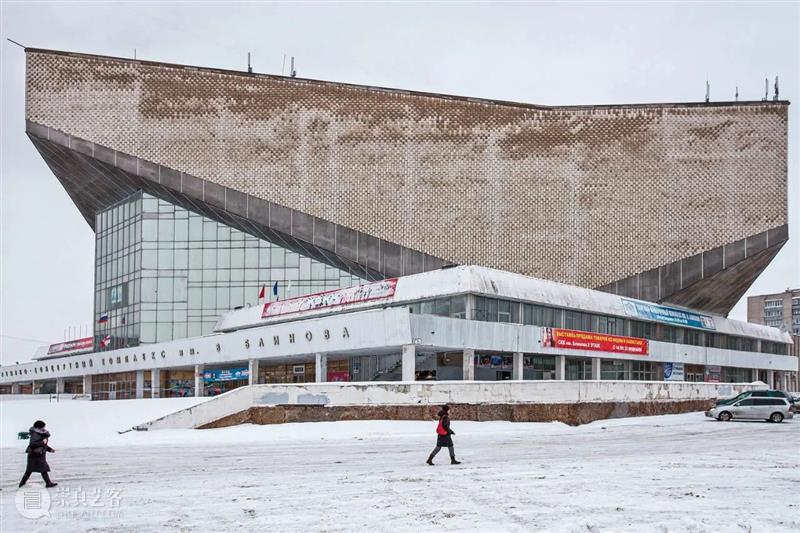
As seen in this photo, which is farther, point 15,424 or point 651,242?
point 651,242

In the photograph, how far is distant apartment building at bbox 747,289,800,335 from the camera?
512 ft

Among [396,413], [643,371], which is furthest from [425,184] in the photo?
[396,413]

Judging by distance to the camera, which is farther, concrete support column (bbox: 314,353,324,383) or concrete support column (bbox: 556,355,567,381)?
concrete support column (bbox: 556,355,567,381)

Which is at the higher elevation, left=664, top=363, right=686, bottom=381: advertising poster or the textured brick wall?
the textured brick wall

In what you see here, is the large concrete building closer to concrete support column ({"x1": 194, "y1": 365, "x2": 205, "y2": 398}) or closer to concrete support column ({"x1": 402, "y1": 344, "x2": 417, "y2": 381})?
concrete support column ({"x1": 194, "y1": 365, "x2": 205, "y2": 398})

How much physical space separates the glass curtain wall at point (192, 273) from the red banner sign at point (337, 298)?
26.4ft

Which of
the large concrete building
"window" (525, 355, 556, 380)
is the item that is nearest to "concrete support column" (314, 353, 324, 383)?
the large concrete building

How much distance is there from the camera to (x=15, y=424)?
1407 inches

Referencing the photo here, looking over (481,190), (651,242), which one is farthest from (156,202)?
(651,242)

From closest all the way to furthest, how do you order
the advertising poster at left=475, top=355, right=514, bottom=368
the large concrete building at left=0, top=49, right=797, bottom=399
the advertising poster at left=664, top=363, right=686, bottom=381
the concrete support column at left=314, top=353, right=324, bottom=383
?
the concrete support column at left=314, top=353, right=324, bottom=383 → the advertising poster at left=475, top=355, right=514, bottom=368 → the advertising poster at left=664, top=363, right=686, bottom=381 → the large concrete building at left=0, top=49, right=797, bottom=399

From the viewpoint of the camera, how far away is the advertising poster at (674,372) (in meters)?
57.2

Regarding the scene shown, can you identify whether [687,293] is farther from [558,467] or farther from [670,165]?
[558,467]

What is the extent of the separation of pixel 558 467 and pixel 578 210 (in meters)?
41.3

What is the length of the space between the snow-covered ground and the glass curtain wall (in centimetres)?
3264
